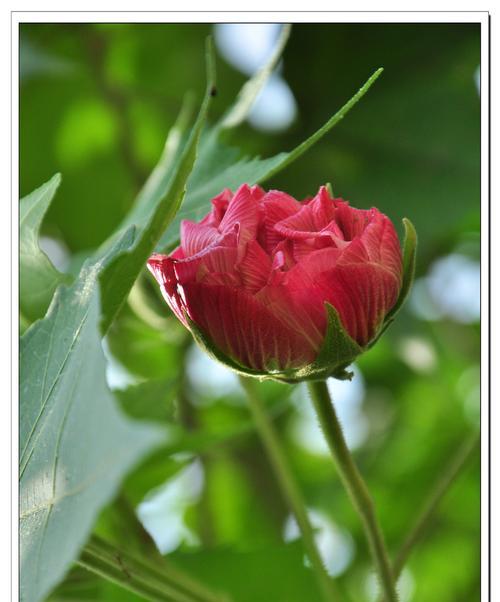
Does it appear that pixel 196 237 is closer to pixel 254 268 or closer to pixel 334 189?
pixel 254 268

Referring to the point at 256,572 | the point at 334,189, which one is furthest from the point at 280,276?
the point at 334,189

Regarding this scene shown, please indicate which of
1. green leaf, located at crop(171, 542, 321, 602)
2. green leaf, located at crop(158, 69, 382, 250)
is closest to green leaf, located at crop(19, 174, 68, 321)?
green leaf, located at crop(158, 69, 382, 250)

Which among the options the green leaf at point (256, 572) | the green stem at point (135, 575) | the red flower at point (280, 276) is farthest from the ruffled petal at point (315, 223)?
the green leaf at point (256, 572)

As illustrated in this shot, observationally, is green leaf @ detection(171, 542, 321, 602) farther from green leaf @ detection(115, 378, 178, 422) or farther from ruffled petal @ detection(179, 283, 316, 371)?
ruffled petal @ detection(179, 283, 316, 371)

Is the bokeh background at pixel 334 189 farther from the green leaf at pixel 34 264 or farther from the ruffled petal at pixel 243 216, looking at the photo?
the ruffled petal at pixel 243 216
